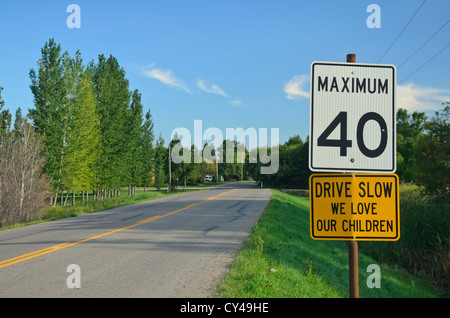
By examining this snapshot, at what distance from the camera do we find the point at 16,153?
72.3ft

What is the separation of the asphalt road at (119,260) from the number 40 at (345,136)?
11.9ft

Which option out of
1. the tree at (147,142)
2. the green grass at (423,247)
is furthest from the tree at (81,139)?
the green grass at (423,247)

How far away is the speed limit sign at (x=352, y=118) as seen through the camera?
3.30 m

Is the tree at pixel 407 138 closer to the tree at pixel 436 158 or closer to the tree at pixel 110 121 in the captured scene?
the tree at pixel 436 158

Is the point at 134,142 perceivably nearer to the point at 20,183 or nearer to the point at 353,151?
the point at 20,183

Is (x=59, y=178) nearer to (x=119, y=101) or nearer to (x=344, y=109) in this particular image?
(x=119, y=101)

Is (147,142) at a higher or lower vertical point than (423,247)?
higher

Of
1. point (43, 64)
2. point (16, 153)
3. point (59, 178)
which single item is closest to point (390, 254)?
point (16, 153)

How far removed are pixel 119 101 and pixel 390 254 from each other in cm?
4059

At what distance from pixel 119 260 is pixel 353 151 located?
6.70 metres

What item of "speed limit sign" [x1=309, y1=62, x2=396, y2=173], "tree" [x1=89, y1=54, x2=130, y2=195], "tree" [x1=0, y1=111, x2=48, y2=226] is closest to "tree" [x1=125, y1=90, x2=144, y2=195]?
"tree" [x1=89, y1=54, x2=130, y2=195]

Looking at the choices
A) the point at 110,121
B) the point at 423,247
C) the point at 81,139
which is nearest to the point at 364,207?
the point at 423,247

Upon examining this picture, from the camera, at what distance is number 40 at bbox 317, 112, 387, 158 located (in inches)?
130

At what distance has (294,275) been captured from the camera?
7652 mm
